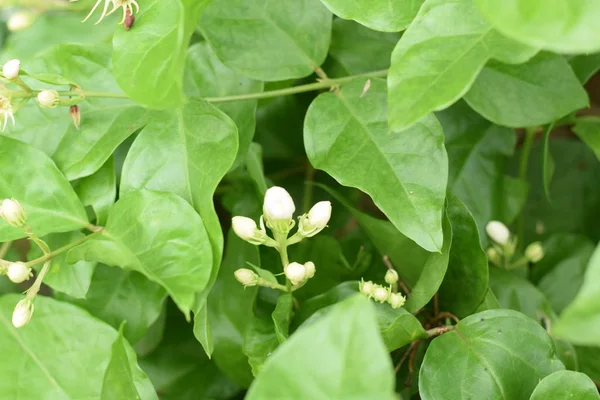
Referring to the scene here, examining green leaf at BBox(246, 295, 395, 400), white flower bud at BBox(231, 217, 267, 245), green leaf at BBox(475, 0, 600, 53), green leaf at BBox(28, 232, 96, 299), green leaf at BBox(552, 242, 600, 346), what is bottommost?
green leaf at BBox(28, 232, 96, 299)

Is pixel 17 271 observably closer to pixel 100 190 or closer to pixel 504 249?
pixel 100 190

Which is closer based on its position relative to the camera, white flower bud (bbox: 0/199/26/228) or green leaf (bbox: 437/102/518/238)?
white flower bud (bbox: 0/199/26/228)

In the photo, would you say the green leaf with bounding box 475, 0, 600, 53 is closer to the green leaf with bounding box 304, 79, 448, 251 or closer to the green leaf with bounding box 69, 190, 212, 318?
the green leaf with bounding box 304, 79, 448, 251

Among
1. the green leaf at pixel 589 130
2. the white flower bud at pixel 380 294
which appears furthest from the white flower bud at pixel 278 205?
the green leaf at pixel 589 130

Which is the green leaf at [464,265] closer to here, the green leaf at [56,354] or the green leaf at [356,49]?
the green leaf at [356,49]

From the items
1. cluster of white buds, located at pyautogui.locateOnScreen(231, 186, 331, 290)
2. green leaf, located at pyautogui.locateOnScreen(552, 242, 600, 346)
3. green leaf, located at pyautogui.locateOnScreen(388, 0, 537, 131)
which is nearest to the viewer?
green leaf, located at pyautogui.locateOnScreen(552, 242, 600, 346)

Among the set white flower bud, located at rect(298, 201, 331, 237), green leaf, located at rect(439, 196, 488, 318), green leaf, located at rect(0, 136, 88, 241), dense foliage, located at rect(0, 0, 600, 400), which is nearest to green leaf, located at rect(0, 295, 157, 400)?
dense foliage, located at rect(0, 0, 600, 400)

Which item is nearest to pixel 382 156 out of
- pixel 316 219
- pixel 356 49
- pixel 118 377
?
pixel 316 219

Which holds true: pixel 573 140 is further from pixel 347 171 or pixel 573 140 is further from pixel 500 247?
pixel 347 171
